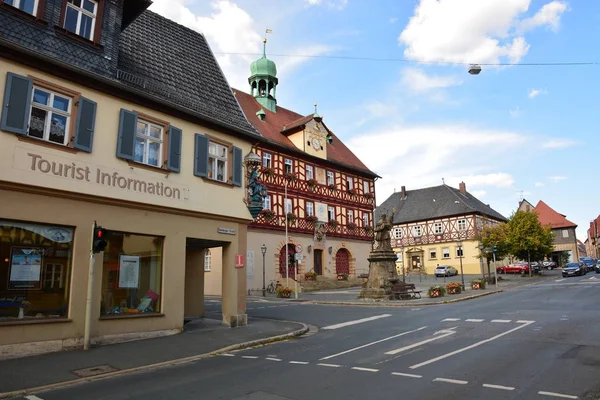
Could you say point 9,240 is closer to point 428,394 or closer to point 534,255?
point 428,394

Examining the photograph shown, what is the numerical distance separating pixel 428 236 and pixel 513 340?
5224cm

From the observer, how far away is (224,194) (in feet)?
50.4

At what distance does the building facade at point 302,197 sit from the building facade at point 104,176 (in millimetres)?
18919

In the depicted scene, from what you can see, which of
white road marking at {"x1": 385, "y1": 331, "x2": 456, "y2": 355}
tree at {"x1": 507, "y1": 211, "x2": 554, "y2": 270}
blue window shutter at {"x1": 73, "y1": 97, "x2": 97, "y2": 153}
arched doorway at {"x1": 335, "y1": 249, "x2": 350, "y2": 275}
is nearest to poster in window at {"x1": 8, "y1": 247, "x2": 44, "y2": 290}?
blue window shutter at {"x1": 73, "y1": 97, "x2": 97, "y2": 153}

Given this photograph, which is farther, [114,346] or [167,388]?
[114,346]

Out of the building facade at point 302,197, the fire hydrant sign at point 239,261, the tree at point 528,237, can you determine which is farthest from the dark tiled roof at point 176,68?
the tree at point 528,237

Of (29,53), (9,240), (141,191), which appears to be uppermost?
(29,53)

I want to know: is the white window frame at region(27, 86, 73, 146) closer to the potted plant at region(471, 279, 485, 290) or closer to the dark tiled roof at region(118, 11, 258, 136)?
the dark tiled roof at region(118, 11, 258, 136)

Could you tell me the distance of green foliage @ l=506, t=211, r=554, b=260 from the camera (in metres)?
45.0

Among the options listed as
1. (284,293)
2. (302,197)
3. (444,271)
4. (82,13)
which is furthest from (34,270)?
(444,271)

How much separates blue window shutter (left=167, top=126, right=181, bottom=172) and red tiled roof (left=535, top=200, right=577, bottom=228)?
83.3m

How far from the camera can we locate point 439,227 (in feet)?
198

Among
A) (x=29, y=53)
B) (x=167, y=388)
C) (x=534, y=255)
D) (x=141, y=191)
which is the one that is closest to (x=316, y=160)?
(x=534, y=255)

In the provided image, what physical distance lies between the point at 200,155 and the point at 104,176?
3.47 m
